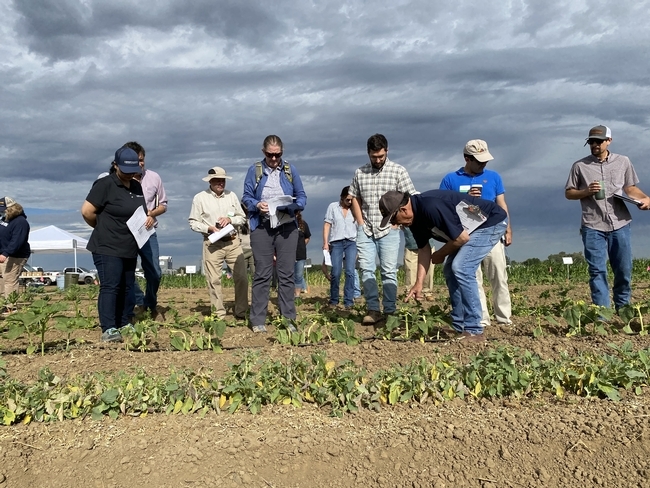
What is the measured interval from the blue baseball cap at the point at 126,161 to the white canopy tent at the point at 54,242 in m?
21.2

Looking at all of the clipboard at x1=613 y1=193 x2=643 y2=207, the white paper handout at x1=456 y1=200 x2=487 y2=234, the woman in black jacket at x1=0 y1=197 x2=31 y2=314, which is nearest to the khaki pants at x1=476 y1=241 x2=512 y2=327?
the white paper handout at x1=456 y1=200 x2=487 y2=234

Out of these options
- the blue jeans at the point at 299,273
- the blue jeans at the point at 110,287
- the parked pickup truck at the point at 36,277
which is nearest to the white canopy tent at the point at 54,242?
the parked pickup truck at the point at 36,277

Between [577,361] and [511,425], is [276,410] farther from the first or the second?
[577,361]

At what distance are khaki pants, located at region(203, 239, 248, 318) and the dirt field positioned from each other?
3.64 metres

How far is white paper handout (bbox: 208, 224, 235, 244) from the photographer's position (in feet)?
22.9

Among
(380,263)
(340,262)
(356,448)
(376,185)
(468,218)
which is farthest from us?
(340,262)

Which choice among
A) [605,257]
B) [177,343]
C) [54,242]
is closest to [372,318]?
[177,343]

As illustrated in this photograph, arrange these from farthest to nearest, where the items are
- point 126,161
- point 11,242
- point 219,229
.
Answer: point 11,242 < point 219,229 < point 126,161

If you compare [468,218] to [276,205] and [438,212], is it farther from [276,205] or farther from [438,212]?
[276,205]

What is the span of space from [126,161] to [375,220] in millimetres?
2391

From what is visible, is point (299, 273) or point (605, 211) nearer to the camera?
point (605, 211)

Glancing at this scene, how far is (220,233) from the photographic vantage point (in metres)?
7.04

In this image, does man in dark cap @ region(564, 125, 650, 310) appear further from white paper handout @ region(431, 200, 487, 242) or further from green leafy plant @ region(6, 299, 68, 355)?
green leafy plant @ region(6, 299, 68, 355)

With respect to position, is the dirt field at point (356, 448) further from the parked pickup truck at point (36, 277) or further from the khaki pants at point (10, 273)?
the parked pickup truck at point (36, 277)
